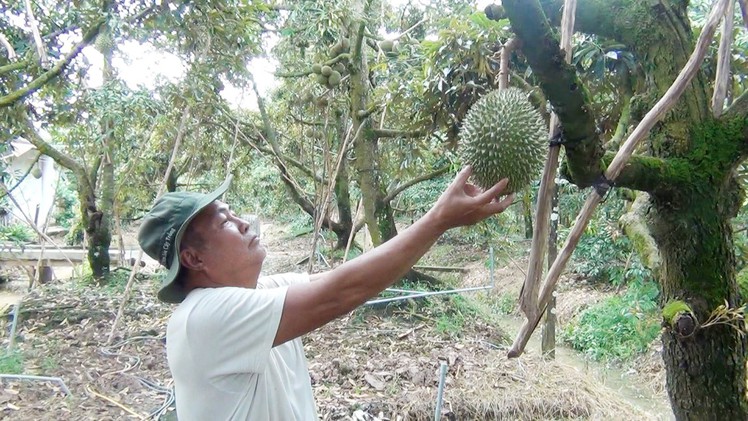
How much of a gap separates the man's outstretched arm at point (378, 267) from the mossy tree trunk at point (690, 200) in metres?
0.52

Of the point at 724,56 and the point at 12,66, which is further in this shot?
the point at 12,66

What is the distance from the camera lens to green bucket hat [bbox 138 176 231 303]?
1437 millimetres

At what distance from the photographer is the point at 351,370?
155 inches

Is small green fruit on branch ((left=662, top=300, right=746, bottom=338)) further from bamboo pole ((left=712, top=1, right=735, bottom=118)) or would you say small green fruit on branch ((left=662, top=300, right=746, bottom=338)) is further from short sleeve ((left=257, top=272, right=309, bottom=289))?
short sleeve ((left=257, top=272, right=309, bottom=289))

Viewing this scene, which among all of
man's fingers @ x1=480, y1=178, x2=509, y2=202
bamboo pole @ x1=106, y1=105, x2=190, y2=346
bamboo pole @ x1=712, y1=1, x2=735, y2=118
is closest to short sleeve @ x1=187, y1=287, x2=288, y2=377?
man's fingers @ x1=480, y1=178, x2=509, y2=202

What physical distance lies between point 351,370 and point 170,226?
275 cm

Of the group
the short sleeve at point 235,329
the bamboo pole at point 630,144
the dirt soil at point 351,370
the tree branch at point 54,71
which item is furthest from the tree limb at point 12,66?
the bamboo pole at point 630,144

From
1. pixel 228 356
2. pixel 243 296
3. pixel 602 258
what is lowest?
pixel 602 258

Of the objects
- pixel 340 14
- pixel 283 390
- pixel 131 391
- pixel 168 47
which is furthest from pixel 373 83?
pixel 283 390

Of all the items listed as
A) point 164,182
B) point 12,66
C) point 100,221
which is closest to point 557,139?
point 164,182

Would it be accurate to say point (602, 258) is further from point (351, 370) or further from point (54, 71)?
point (54, 71)

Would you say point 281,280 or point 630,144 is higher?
point 630,144

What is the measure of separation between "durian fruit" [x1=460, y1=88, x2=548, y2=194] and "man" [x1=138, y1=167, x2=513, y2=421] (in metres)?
0.06

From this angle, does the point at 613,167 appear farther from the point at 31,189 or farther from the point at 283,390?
the point at 31,189
